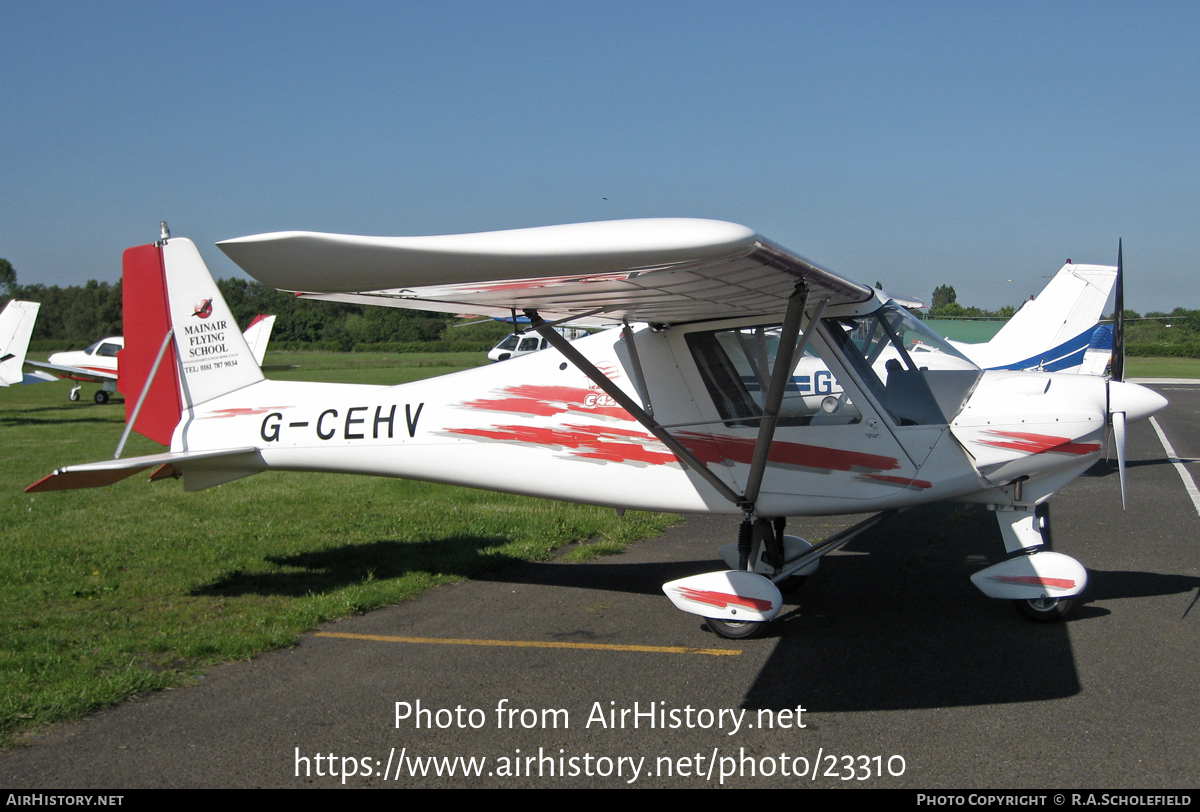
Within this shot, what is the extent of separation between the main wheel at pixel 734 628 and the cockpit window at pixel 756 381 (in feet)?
4.06

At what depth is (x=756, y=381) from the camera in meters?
5.44

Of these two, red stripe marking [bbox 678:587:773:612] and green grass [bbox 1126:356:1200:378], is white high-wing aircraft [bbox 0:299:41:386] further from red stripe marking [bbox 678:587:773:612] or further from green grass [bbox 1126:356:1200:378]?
green grass [bbox 1126:356:1200:378]

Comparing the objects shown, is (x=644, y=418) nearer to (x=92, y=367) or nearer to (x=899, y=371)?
(x=899, y=371)

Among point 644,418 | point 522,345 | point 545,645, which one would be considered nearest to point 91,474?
point 545,645

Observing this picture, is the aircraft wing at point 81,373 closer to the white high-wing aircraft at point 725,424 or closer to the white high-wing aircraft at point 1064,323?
the white high-wing aircraft at point 725,424

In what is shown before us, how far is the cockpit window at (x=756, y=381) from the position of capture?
5.35m

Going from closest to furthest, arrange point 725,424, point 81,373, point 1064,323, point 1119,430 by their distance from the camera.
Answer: point 1119,430 → point 725,424 → point 1064,323 → point 81,373

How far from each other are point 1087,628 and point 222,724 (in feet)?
16.1

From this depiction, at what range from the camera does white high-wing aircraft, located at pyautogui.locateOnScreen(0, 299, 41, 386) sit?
897 inches

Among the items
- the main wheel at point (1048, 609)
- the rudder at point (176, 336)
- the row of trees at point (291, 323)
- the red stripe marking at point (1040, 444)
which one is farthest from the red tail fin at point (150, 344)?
the row of trees at point (291, 323)

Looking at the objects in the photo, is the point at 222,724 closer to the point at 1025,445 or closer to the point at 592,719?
the point at 592,719

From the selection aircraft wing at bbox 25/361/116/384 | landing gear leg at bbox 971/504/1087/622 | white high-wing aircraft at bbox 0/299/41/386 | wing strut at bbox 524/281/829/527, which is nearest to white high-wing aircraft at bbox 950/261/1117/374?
landing gear leg at bbox 971/504/1087/622

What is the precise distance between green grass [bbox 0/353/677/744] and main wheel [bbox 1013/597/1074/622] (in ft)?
11.5

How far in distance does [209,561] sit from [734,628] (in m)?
4.49
